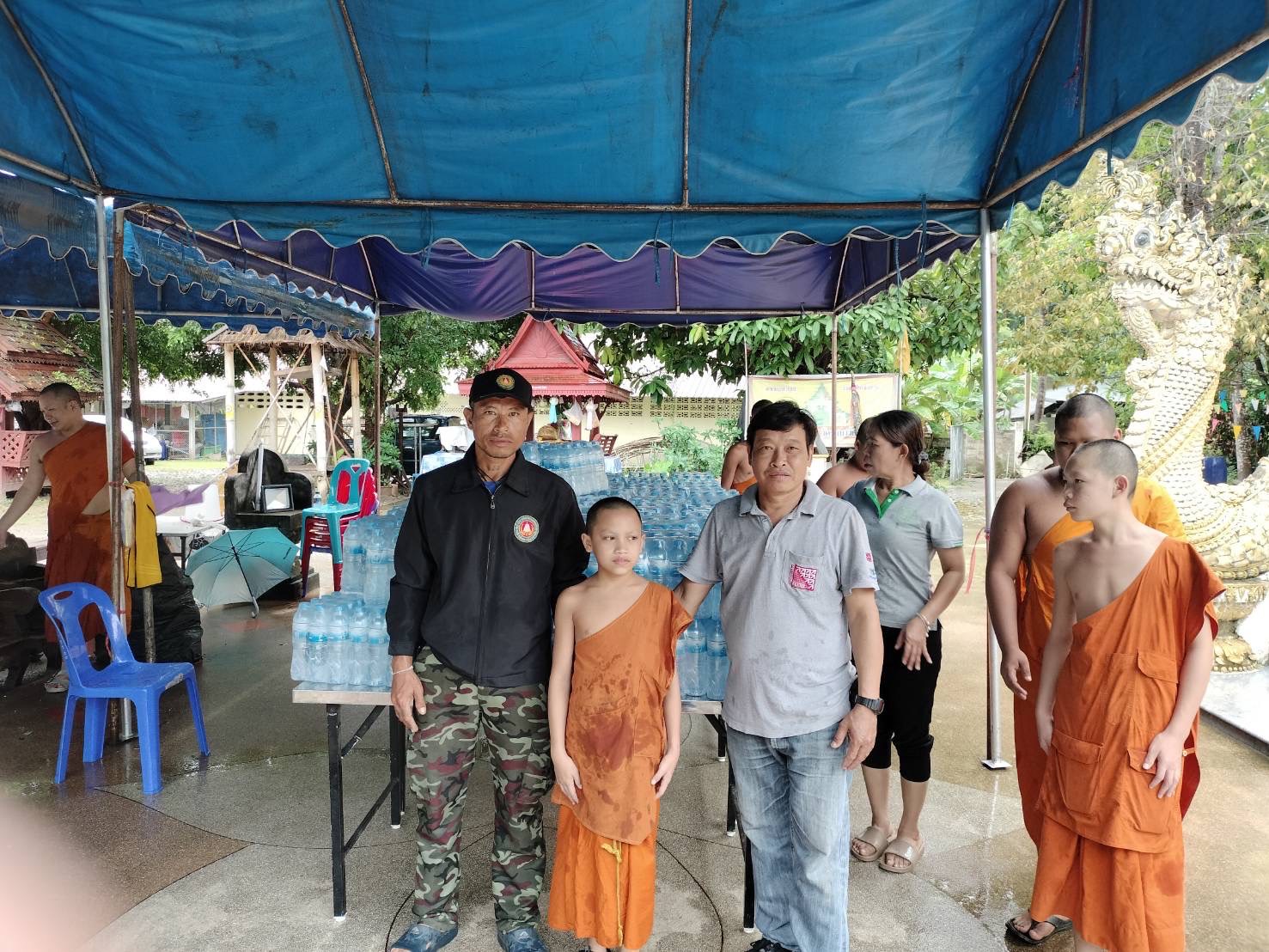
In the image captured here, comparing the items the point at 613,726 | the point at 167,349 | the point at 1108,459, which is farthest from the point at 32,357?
the point at 1108,459

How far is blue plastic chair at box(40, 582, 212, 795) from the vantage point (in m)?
3.75

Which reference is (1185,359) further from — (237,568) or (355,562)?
(237,568)

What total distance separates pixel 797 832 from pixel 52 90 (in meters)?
4.17

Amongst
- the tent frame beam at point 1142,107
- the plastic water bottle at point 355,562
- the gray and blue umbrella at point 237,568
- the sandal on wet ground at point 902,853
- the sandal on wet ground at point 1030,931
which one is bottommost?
the sandal on wet ground at point 1030,931

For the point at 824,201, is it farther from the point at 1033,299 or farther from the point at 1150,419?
the point at 1033,299

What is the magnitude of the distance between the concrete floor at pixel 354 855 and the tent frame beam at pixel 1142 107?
2941 millimetres

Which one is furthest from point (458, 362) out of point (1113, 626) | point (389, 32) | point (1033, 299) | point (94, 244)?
point (1113, 626)

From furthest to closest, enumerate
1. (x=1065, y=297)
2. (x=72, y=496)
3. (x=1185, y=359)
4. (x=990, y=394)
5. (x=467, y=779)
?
(x=1065, y=297)
(x=1185, y=359)
(x=72, y=496)
(x=990, y=394)
(x=467, y=779)

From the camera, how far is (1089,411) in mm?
2781

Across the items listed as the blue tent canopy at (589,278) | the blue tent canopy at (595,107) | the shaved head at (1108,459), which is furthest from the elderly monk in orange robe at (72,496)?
the shaved head at (1108,459)

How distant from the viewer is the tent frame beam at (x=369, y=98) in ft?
9.45

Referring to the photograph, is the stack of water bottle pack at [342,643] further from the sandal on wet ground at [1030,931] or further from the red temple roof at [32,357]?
the red temple roof at [32,357]

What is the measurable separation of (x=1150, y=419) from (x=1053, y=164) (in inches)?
153

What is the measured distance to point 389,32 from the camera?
290 centimetres
